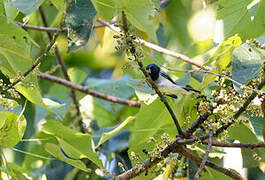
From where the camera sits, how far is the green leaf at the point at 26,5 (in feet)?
3.61

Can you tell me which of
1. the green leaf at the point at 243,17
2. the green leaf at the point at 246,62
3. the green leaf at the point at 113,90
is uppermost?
the green leaf at the point at 113,90

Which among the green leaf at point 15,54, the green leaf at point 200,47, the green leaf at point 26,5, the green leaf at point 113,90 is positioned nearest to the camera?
the green leaf at point 26,5

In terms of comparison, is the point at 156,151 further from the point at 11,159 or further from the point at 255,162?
the point at 11,159

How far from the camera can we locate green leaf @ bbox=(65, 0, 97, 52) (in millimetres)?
1426

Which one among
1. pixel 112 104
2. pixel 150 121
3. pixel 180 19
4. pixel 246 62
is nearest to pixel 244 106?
pixel 246 62

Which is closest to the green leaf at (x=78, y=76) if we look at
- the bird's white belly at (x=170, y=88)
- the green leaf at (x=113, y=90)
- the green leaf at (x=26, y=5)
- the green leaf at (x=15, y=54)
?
the green leaf at (x=113, y=90)

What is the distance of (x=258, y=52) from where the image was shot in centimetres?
125

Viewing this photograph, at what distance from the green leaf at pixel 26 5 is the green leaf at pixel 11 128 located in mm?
349

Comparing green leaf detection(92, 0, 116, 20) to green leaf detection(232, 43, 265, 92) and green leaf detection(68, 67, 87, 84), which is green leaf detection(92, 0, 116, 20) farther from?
green leaf detection(68, 67, 87, 84)

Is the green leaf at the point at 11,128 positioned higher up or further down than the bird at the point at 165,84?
further down

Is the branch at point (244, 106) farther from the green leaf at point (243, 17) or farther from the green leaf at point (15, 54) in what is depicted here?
the green leaf at point (15, 54)

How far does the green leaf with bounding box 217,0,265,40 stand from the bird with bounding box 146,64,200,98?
285 millimetres

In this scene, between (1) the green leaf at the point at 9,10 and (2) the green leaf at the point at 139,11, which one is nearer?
(2) the green leaf at the point at 139,11

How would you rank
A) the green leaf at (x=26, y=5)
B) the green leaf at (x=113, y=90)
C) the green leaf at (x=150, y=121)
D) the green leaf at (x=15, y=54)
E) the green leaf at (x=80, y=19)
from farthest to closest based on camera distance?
the green leaf at (x=113, y=90), the green leaf at (x=150, y=121), the green leaf at (x=80, y=19), the green leaf at (x=15, y=54), the green leaf at (x=26, y=5)
